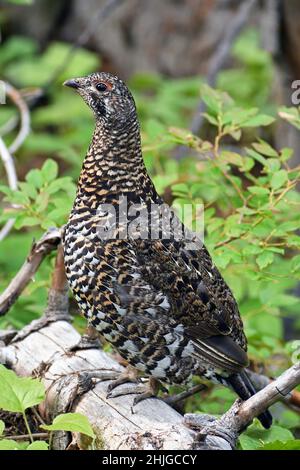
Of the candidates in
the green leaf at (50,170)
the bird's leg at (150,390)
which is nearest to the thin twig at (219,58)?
the green leaf at (50,170)

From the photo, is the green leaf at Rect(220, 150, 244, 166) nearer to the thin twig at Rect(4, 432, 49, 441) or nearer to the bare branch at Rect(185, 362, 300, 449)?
the bare branch at Rect(185, 362, 300, 449)

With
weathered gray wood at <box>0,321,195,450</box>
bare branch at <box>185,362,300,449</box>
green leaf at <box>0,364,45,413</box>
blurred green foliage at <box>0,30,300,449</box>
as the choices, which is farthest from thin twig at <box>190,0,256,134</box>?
green leaf at <box>0,364,45,413</box>

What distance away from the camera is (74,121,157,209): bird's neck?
4.10 metres

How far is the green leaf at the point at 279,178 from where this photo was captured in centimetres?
418

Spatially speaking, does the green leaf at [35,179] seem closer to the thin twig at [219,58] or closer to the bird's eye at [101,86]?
the bird's eye at [101,86]

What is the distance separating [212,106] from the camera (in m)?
4.49

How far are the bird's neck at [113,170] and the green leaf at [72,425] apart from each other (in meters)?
1.06

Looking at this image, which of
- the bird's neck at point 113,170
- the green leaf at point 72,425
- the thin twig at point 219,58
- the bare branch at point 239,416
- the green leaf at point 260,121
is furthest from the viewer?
the thin twig at point 219,58

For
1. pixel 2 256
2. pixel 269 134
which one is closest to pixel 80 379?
pixel 2 256

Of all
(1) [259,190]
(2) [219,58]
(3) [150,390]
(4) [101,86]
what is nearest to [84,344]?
(3) [150,390]

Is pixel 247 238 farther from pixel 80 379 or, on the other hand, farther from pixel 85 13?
pixel 85 13

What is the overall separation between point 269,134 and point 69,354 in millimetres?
4847

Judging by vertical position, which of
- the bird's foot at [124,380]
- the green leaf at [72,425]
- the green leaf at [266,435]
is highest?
the bird's foot at [124,380]

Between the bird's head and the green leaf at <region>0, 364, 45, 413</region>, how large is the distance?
49.3 inches
